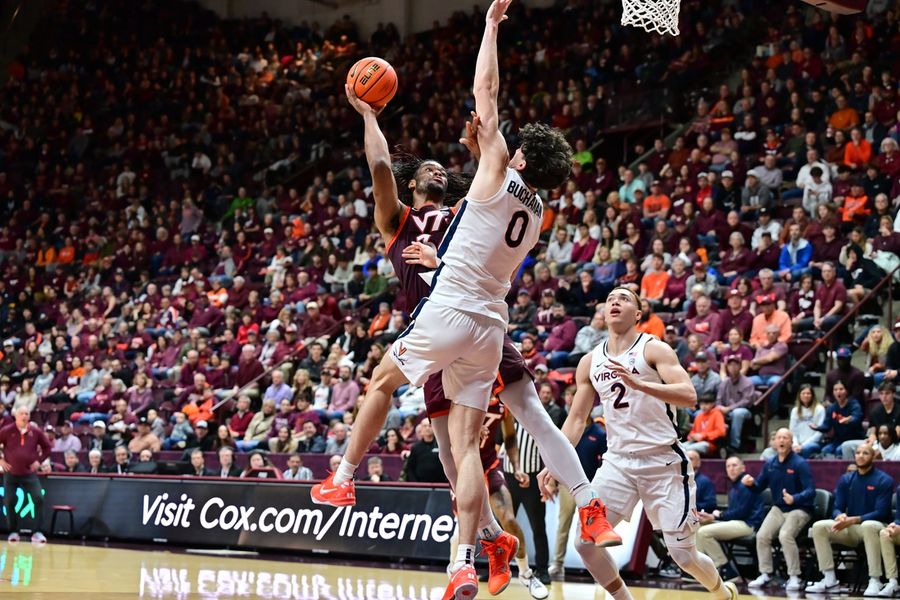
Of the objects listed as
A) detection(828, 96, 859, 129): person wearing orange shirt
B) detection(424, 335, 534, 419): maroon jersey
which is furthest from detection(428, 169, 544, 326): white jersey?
detection(828, 96, 859, 129): person wearing orange shirt

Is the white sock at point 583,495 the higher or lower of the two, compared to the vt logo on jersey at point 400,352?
lower

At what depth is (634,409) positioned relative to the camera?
24.5ft

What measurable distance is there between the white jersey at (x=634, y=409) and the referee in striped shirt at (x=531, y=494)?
12.2 ft

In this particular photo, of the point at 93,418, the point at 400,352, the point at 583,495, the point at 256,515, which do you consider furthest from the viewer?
the point at 93,418

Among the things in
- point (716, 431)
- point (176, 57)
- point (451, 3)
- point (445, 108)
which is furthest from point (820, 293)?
point (176, 57)

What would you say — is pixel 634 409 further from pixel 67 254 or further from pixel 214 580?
pixel 67 254

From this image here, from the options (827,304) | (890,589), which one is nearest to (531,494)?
(890,589)

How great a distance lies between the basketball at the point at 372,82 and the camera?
6578mm

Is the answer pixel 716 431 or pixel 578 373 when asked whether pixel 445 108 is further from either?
pixel 578 373

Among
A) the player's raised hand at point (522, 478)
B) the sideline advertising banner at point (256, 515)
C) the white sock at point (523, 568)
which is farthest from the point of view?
the sideline advertising banner at point (256, 515)

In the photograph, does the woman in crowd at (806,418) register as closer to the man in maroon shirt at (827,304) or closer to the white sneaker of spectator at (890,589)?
the man in maroon shirt at (827,304)

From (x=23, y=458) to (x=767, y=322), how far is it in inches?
382

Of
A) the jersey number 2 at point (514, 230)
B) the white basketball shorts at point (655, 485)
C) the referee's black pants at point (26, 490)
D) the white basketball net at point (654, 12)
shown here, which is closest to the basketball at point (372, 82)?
the jersey number 2 at point (514, 230)

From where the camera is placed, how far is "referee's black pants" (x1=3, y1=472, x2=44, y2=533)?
617 inches
